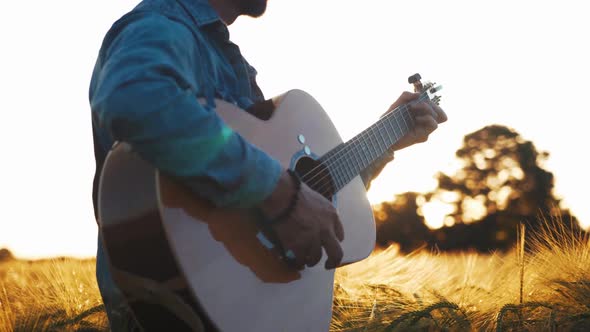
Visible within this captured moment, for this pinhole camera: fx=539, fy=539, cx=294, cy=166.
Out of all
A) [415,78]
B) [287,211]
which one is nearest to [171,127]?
[287,211]

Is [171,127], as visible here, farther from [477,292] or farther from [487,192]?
[487,192]

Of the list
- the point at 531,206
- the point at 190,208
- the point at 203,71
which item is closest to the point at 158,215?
the point at 190,208

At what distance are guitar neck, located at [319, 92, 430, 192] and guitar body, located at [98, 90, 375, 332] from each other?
55cm

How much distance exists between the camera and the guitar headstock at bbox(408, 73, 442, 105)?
3209 mm

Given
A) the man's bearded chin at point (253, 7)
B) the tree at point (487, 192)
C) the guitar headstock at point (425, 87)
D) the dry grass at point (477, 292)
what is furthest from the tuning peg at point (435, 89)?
the tree at point (487, 192)

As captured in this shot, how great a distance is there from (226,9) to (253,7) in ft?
0.48

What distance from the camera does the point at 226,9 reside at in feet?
7.31

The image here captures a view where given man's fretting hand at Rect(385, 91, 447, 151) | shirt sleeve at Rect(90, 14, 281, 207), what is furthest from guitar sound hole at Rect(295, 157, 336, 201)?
man's fretting hand at Rect(385, 91, 447, 151)

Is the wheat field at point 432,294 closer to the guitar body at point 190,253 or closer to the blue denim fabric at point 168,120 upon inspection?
the guitar body at point 190,253

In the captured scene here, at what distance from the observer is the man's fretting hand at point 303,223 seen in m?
1.40

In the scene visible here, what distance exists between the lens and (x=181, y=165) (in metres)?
1.20

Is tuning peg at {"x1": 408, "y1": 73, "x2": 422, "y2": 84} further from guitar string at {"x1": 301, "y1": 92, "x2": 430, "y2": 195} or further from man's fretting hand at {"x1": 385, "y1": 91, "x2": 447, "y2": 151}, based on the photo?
guitar string at {"x1": 301, "y1": 92, "x2": 430, "y2": 195}

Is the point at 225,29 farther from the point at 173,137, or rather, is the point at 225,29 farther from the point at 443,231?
the point at 443,231

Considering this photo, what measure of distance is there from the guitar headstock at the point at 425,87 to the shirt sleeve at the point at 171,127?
6.73ft
